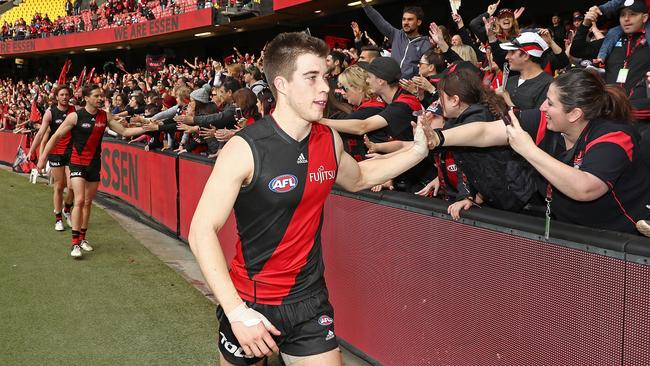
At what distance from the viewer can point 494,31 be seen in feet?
22.8

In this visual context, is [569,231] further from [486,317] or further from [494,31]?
[494,31]

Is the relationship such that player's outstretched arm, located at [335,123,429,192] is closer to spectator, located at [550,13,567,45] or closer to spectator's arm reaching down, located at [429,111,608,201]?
spectator's arm reaching down, located at [429,111,608,201]


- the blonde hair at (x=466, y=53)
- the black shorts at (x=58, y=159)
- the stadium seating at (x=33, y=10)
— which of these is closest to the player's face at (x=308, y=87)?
the blonde hair at (x=466, y=53)

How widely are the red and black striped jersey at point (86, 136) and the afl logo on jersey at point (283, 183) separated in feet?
22.3

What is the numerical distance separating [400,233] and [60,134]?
19.7 feet

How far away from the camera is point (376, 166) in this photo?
3.52 metres

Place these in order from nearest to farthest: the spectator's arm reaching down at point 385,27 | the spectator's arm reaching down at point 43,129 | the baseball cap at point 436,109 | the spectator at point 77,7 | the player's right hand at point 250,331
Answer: the player's right hand at point 250,331 → the baseball cap at point 436,109 → the spectator's arm reaching down at point 385,27 → the spectator's arm reaching down at point 43,129 → the spectator at point 77,7

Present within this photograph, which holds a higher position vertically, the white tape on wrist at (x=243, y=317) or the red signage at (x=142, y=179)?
the white tape on wrist at (x=243, y=317)

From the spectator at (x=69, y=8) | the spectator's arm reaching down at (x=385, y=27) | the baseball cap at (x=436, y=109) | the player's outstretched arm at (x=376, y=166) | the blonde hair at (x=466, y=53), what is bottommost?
the player's outstretched arm at (x=376, y=166)

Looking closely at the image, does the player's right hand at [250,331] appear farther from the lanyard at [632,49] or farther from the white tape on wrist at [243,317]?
the lanyard at [632,49]

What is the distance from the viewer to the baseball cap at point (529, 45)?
4871mm

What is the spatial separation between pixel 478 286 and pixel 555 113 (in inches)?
43.5

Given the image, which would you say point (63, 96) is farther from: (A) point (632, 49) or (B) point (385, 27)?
(A) point (632, 49)

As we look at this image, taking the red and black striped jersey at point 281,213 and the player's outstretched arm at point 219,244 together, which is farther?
the red and black striped jersey at point 281,213
